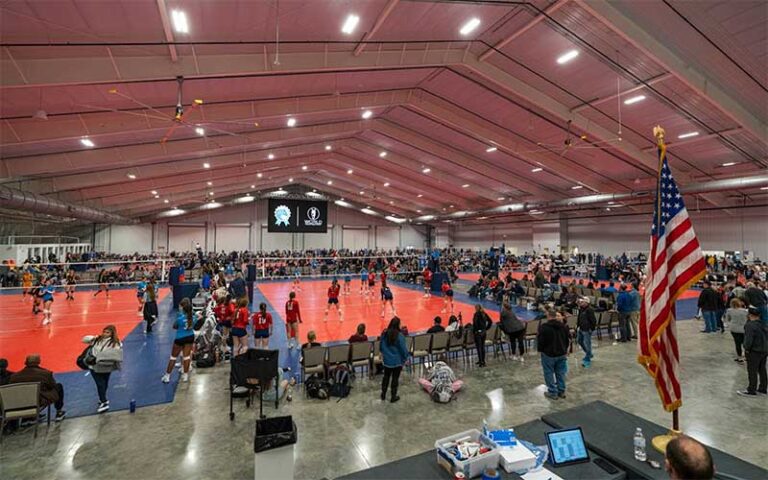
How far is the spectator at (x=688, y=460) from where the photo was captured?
6.26 ft

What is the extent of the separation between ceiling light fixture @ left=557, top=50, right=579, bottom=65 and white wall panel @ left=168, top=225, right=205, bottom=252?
40384mm

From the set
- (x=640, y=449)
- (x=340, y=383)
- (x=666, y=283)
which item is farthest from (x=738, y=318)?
(x=340, y=383)

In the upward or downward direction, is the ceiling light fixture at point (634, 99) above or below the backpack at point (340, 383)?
above

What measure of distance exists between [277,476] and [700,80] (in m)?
14.8

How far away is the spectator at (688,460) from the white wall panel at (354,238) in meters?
44.6

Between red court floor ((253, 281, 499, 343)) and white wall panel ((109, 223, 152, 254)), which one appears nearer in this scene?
red court floor ((253, 281, 499, 343))

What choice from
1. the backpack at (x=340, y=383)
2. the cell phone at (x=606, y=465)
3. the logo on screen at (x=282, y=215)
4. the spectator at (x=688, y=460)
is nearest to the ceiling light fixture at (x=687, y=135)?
the cell phone at (x=606, y=465)

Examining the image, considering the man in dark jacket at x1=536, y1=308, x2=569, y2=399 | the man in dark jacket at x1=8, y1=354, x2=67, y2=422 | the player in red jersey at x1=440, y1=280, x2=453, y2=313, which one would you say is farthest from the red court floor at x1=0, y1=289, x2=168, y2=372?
the player in red jersey at x1=440, y1=280, x2=453, y2=313

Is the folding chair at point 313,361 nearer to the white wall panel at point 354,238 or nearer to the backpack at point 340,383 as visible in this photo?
the backpack at point 340,383

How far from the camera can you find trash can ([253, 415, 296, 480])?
12.4 ft

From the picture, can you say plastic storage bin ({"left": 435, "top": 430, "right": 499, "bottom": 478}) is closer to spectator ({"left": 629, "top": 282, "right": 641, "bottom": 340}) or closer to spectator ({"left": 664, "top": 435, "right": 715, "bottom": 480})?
spectator ({"left": 664, "top": 435, "right": 715, "bottom": 480})

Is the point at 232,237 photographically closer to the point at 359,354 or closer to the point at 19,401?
the point at 359,354

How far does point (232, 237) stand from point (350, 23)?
1473 inches

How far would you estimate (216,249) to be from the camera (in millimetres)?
40969
